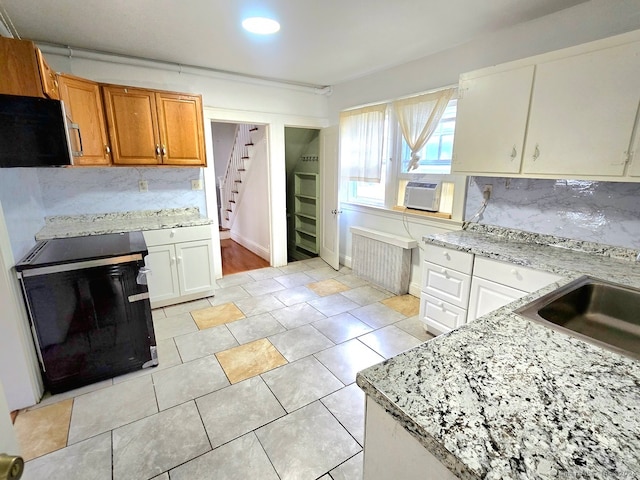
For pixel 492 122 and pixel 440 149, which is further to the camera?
pixel 440 149

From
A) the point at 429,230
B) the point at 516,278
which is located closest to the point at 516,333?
the point at 516,278

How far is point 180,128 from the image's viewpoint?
3213 millimetres

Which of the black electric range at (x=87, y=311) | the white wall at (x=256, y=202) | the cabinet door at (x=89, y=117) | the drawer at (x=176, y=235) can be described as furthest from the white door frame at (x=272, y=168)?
the black electric range at (x=87, y=311)

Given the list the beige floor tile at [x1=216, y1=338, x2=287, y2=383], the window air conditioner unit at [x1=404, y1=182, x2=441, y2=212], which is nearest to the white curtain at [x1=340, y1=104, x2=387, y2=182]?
the window air conditioner unit at [x1=404, y1=182, x2=441, y2=212]

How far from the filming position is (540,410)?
0.74 metres

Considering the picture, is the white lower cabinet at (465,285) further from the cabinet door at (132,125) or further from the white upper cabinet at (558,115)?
the cabinet door at (132,125)

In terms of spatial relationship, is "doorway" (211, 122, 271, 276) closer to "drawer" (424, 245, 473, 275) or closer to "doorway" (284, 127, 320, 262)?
"doorway" (284, 127, 320, 262)

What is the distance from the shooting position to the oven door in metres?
1.98

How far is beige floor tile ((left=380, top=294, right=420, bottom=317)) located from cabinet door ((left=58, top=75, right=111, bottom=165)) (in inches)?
121

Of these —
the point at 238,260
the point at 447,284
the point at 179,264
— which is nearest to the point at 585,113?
the point at 447,284

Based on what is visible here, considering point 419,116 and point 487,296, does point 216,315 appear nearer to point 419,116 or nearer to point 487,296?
point 487,296

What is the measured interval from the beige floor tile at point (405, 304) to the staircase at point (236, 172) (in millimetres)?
3158

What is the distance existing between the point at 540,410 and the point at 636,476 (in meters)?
0.18

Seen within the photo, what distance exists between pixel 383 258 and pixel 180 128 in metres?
2.58
